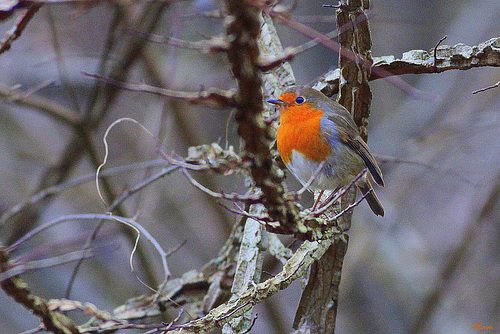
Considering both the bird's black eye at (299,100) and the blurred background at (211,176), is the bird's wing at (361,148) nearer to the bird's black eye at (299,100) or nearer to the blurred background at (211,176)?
the bird's black eye at (299,100)

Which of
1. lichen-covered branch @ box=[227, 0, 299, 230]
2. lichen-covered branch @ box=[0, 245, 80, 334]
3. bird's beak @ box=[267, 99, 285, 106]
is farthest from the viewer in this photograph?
bird's beak @ box=[267, 99, 285, 106]

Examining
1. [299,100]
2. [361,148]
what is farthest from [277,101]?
[361,148]

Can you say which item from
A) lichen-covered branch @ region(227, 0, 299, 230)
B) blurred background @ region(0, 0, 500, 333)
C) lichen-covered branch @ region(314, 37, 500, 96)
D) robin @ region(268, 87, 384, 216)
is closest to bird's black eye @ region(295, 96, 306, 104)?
robin @ region(268, 87, 384, 216)

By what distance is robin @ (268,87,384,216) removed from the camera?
9.29 feet

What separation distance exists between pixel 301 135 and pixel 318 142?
11 centimetres

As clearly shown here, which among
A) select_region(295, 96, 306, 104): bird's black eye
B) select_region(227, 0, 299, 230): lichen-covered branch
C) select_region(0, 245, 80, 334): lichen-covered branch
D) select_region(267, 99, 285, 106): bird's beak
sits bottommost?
select_region(227, 0, 299, 230): lichen-covered branch

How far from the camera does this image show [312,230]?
5.88 feet

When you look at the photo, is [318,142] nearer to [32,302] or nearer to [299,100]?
[299,100]

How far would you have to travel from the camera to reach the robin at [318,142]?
2830 millimetres

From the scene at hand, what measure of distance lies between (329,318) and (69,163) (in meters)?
3.36

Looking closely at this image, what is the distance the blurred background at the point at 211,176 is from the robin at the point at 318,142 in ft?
7.96

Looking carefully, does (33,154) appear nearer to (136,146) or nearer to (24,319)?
(136,146)

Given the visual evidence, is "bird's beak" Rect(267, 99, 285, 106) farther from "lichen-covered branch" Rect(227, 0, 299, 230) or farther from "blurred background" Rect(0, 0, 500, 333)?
"blurred background" Rect(0, 0, 500, 333)

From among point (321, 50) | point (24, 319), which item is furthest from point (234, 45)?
point (321, 50)
